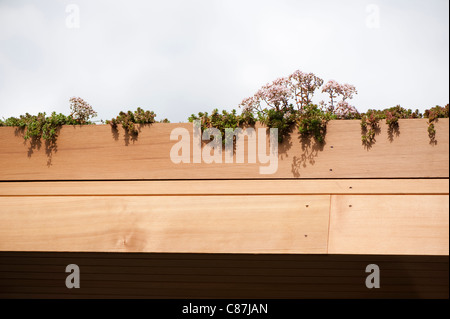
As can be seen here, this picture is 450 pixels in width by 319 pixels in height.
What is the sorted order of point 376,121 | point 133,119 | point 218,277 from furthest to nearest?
point 218,277
point 133,119
point 376,121

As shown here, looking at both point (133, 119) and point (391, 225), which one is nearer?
point (391, 225)

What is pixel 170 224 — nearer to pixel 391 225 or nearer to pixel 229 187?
pixel 229 187

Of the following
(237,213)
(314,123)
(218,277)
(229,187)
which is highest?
(314,123)

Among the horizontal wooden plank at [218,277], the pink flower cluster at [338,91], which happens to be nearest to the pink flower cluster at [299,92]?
the pink flower cluster at [338,91]

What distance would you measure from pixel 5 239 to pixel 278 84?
3.14m

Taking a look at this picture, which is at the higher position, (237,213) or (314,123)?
(314,123)

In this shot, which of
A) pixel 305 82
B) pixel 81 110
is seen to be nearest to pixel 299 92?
pixel 305 82

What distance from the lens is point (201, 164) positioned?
129 inches

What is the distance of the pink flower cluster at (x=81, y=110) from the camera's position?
11.9 feet

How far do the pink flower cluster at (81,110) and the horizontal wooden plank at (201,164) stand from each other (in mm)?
205

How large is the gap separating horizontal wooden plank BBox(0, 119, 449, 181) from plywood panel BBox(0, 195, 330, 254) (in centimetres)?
24

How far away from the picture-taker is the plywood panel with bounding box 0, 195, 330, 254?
309cm

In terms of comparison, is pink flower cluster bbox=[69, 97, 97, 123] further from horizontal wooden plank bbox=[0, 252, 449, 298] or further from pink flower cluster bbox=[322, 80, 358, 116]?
pink flower cluster bbox=[322, 80, 358, 116]

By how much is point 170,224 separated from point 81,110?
156 cm
